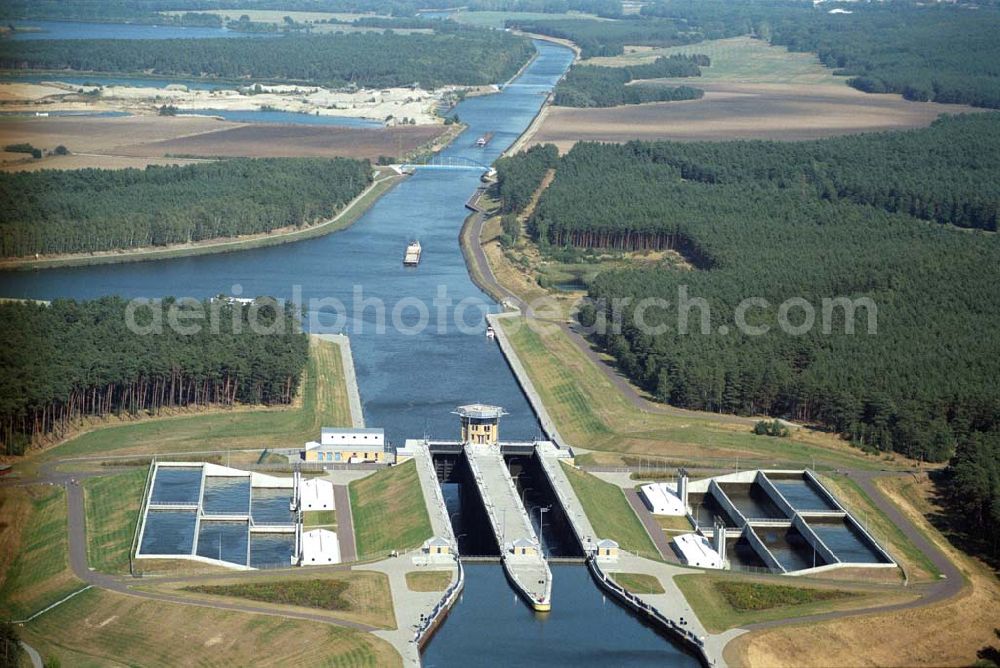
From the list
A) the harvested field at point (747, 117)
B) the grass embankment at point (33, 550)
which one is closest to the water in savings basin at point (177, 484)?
the grass embankment at point (33, 550)

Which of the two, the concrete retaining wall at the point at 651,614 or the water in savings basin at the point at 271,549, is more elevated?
the concrete retaining wall at the point at 651,614

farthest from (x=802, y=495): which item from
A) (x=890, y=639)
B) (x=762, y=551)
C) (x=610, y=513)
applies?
(x=890, y=639)

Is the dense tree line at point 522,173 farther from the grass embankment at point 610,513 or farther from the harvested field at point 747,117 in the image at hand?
the grass embankment at point 610,513

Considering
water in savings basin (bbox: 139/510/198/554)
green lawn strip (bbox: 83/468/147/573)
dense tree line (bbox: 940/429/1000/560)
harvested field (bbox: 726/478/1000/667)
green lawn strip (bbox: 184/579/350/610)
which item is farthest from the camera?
dense tree line (bbox: 940/429/1000/560)

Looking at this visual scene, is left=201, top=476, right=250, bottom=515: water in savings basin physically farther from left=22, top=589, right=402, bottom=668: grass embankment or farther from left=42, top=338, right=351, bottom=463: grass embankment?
left=22, top=589, right=402, bottom=668: grass embankment

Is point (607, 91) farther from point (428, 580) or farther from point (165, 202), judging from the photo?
point (428, 580)

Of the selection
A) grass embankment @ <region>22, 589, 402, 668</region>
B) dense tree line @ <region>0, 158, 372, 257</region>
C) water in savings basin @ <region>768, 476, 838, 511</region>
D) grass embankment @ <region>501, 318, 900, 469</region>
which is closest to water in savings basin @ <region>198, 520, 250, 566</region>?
grass embankment @ <region>22, 589, 402, 668</region>
